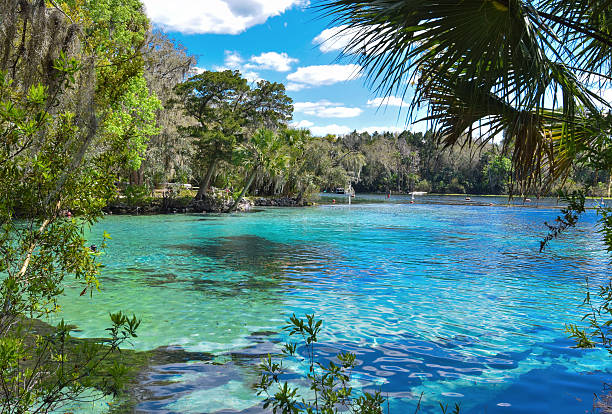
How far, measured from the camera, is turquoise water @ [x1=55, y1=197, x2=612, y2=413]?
15.0ft

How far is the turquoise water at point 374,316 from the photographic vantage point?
4578mm

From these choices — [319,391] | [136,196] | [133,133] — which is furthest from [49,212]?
[136,196]

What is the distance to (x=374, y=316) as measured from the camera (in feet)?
24.1

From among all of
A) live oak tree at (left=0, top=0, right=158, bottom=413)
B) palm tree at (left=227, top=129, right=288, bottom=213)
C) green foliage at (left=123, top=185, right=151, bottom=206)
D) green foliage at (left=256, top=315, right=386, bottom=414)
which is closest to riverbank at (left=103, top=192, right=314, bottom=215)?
green foliage at (left=123, top=185, right=151, bottom=206)

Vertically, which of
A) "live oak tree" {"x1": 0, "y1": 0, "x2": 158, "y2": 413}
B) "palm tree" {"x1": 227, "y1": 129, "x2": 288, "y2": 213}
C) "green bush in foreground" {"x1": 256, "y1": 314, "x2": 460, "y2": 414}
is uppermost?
"palm tree" {"x1": 227, "y1": 129, "x2": 288, "y2": 213}

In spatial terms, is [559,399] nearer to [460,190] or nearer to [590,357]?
[590,357]

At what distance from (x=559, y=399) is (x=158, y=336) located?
5287mm

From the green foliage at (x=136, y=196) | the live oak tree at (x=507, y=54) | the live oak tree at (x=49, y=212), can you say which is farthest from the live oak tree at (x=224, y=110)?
the live oak tree at (x=507, y=54)

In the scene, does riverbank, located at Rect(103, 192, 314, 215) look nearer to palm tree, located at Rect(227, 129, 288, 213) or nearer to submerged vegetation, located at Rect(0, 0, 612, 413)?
palm tree, located at Rect(227, 129, 288, 213)

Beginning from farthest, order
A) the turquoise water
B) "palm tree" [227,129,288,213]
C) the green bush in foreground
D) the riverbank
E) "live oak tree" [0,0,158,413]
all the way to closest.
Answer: "palm tree" [227,129,288,213] → the riverbank → the turquoise water → "live oak tree" [0,0,158,413] → the green bush in foreground

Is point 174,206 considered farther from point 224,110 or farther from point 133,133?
point 133,133

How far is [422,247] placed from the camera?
53.6ft

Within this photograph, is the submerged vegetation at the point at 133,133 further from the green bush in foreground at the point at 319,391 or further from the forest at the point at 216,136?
the forest at the point at 216,136

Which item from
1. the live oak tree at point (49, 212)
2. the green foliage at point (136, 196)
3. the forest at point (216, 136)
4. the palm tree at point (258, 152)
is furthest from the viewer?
the palm tree at point (258, 152)
